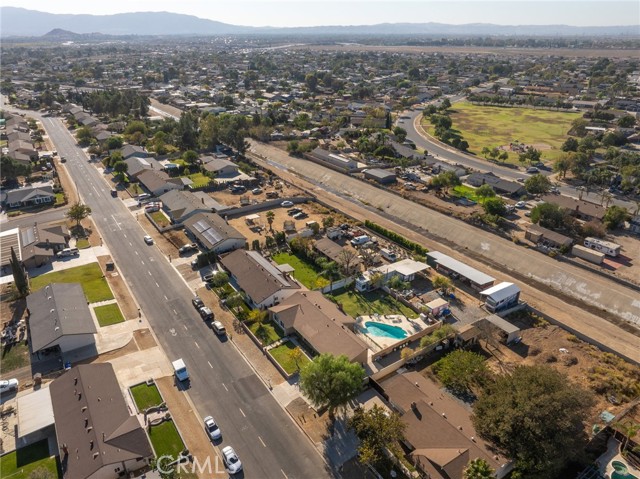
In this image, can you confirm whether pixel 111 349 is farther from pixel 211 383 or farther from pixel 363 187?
pixel 363 187

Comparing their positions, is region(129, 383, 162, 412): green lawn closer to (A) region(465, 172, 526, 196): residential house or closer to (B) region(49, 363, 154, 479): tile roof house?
(B) region(49, 363, 154, 479): tile roof house

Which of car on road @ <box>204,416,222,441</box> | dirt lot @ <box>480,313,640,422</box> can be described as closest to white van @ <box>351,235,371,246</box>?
dirt lot @ <box>480,313,640,422</box>

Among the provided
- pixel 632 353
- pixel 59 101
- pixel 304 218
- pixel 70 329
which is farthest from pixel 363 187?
pixel 59 101

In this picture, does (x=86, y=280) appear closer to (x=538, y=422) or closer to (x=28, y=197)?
(x=28, y=197)

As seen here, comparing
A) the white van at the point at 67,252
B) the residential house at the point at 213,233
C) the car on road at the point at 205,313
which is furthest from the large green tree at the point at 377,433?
the white van at the point at 67,252

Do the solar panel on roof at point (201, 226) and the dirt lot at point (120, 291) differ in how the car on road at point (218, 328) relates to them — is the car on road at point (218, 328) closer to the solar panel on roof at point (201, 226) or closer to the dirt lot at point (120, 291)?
the dirt lot at point (120, 291)

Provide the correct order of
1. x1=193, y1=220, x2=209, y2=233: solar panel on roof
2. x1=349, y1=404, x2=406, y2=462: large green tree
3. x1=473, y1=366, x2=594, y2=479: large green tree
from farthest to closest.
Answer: x1=193, y1=220, x2=209, y2=233: solar panel on roof
x1=349, y1=404, x2=406, y2=462: large green tree
x1=473, y1=366, x2=594, y2=479: large green tree
